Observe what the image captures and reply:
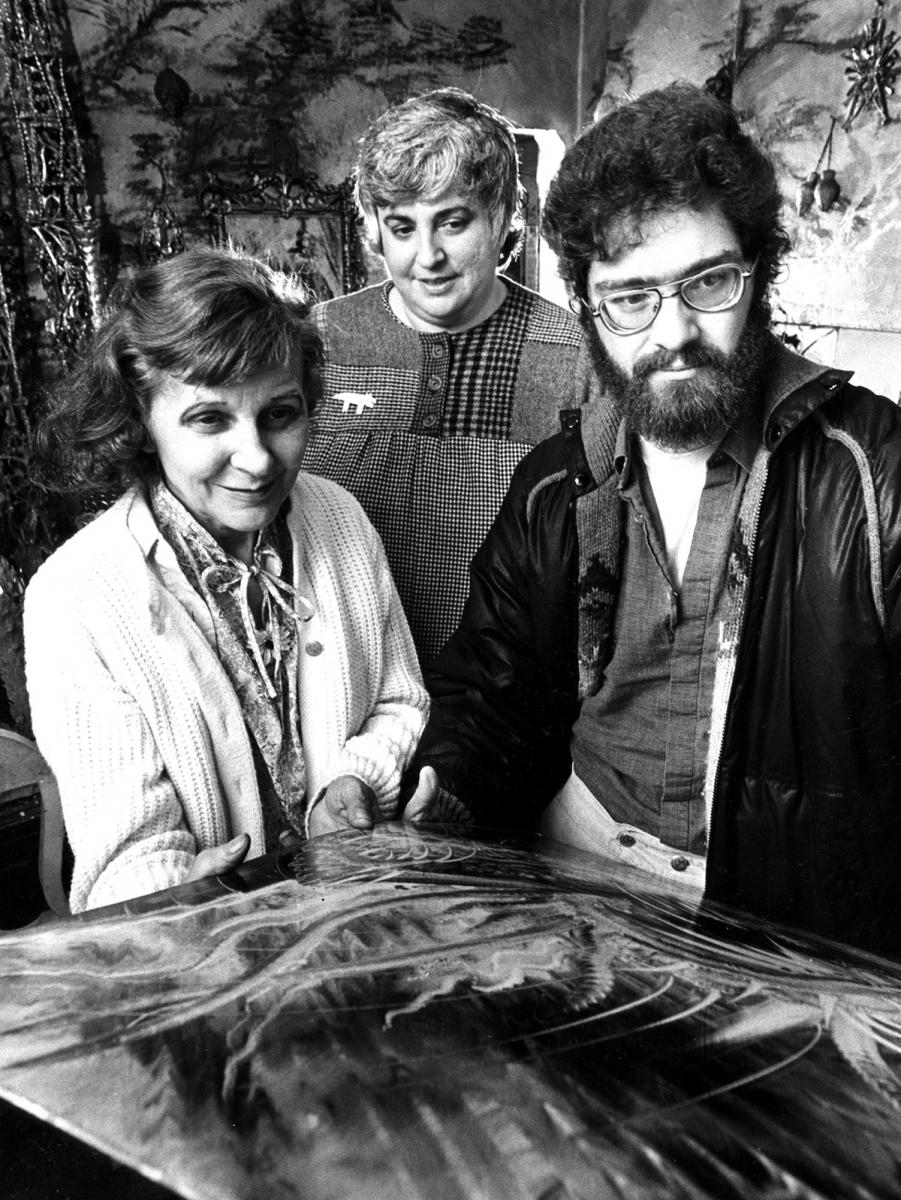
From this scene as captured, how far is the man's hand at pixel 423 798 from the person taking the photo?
172cm

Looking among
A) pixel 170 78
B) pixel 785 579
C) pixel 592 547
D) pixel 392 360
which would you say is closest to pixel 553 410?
pixel 392 360

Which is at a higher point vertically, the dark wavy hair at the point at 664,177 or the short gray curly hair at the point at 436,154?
the short gray curly hair at the point at 436,154

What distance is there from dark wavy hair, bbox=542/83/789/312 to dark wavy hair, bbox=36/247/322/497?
492 mm

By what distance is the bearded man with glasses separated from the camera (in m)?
1.59

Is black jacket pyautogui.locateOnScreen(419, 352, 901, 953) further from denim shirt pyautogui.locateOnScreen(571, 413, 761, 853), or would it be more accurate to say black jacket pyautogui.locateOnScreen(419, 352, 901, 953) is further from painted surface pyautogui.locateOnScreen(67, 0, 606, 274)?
painted surface pyautogui.locateOnScreen(67, 0, 606, 274)

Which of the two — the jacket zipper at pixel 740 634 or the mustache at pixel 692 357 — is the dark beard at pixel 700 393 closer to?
the mustache at pixel 692 357

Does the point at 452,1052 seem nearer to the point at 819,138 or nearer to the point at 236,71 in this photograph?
the point at 819,138

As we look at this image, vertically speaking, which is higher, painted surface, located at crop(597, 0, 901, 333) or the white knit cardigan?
painted surface, located at crop(597, 0, 901, 333)

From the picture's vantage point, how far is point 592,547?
1.80 meters

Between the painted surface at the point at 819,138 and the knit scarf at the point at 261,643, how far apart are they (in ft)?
9.22

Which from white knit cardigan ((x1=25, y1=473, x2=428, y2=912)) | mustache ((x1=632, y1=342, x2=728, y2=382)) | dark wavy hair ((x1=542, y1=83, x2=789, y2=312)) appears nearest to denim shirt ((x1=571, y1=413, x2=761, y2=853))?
mustache ((x1=632, y1=342, x2=728, y2=382))

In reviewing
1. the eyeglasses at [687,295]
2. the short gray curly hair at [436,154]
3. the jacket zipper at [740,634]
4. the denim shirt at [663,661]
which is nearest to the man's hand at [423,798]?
the denim shirt at [663,661]

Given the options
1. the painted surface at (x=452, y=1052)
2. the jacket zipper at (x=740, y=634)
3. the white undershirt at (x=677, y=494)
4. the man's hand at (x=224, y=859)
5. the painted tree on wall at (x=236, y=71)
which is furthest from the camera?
the painted tree on wall at (x=236, y=71)

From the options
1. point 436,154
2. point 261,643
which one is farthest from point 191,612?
point 436,154
